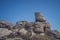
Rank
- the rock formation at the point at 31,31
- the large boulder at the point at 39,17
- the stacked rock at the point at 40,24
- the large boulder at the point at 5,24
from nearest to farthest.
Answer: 1. the rock formation at the point at 31,31
2. the stacked rock at the point at 40,24
3. the large boulder at the point at 5,24
4. the large boulder at the point at 39,17

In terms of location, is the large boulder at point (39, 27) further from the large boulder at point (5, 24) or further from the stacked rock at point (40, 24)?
the large boulder at point (5, 24)

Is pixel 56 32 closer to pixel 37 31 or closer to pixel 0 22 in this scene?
pixel 37 31

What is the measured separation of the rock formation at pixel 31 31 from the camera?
353 feet

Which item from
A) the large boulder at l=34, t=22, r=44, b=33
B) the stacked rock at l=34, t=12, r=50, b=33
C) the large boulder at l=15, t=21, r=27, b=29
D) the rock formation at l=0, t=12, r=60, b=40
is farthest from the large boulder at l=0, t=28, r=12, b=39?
the stacked rock at l=34, t=12, r=50, b=33

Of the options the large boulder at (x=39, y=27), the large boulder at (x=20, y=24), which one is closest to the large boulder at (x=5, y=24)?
the large boulder at (x=20, y=24)

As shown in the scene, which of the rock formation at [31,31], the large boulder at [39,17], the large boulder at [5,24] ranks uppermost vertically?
the large boulder at [39,17]

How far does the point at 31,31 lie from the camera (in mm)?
111875

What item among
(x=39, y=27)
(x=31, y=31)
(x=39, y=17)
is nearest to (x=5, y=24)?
(x=31, y=31)

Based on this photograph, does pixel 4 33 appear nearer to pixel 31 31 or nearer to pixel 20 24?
pixel 31 31

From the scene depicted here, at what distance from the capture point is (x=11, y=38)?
4139 inches

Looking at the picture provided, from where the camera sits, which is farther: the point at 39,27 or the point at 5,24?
the point at 5,24

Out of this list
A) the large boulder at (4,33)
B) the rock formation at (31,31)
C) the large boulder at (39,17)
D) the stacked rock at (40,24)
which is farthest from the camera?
the large boulder at (39,17)

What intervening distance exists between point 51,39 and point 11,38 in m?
25.0

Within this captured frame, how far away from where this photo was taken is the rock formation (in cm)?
10753
